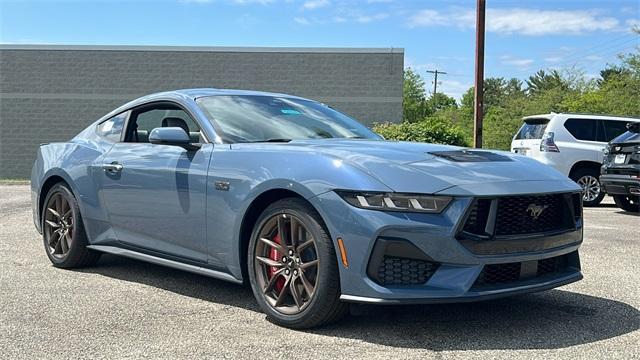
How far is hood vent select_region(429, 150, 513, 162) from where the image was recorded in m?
3.96

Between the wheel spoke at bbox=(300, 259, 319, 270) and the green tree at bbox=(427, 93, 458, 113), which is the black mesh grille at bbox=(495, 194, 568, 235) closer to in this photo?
the wheel spoke at bbox=(300, 259, 319, 270)

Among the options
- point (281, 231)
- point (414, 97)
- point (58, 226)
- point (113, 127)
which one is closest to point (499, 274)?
point (281, 231)

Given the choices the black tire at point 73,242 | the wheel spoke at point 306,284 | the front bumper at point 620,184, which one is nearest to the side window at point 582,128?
the front bumper at point 620,184

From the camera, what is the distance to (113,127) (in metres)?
5.57

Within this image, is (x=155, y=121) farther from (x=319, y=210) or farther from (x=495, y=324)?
(x=495, y=324)

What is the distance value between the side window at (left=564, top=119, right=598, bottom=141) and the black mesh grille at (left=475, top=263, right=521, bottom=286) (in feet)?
32.0

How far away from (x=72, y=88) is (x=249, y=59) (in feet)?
24.4

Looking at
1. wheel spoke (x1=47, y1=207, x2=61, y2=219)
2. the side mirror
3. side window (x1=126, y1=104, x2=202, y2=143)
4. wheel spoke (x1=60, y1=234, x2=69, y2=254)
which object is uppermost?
side window (x1=126, y1=104, x2=202, y2=143)

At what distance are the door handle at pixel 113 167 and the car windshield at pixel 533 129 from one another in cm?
965

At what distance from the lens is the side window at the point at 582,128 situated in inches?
497

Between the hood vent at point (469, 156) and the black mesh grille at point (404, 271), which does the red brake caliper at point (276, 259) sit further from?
the hood vent at point (469, 156)

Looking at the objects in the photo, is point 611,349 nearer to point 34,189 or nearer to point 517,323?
point 517,323

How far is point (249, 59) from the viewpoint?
2684cm

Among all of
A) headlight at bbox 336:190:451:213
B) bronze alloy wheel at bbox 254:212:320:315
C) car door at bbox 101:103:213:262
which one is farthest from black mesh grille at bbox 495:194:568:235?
car door at bbox 101:103:213:262
